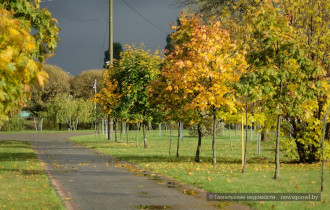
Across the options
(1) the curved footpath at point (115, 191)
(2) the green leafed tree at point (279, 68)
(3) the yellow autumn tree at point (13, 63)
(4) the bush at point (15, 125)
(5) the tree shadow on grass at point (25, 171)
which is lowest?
(5) the tree shadow on grass at point (25, 171)

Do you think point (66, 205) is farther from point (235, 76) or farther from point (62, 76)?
point (62, 76)

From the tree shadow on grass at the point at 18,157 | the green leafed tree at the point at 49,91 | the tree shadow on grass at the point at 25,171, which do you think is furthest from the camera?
the green leafed tree at the point at 49,91

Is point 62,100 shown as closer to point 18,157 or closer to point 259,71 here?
point 18,157

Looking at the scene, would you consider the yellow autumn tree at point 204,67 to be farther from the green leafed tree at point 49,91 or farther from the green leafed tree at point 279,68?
the green leafed tree at point 49,91

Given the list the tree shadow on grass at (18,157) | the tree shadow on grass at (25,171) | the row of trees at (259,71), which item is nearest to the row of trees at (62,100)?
the tree shadow on grass at (18,157)

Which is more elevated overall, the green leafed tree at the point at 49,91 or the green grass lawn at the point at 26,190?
the green leafed tree at the point at 49,91

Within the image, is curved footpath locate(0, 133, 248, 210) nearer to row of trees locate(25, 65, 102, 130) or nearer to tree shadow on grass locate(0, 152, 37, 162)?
tree shadow on grass locate(0, 152, 37, 162)

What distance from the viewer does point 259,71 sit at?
12727mm

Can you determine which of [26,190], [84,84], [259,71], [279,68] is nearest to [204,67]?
[279,68]

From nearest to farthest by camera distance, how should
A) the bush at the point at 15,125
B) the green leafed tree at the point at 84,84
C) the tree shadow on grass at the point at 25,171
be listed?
1. the tree shadow on grass at the point at 25,171
2. the bush at the point at 15,125
3. the green leafed tree at the point at 84,84

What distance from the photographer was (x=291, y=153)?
58.9ft

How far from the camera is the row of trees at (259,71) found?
13070mm

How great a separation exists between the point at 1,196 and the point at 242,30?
401 inches

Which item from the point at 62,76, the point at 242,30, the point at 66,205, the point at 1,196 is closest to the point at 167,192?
the point at 66,205
